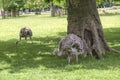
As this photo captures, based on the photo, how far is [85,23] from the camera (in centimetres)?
1500

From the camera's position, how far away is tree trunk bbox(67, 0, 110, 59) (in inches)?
581

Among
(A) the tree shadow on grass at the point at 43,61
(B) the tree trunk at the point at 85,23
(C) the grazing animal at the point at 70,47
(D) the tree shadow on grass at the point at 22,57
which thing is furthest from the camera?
(B) the tree trunk at the point at 85,23

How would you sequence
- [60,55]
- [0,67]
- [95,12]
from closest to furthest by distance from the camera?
[0,67] < [60,55] < [95,12]

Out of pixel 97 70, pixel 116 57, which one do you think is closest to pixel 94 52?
pixel 116 57

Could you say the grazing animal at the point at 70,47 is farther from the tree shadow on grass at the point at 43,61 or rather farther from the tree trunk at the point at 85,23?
the tree trunk at the point at 85,23

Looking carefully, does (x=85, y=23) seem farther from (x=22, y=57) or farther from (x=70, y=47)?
(x=22, y=57)

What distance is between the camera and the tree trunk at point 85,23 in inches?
581

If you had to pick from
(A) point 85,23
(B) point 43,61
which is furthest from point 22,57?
→ (A) point 85,23

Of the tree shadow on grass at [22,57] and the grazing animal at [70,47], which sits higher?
the grazing animal at [70,47]

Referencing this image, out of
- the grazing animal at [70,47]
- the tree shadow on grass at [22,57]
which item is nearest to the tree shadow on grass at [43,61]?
the tree shadow on grass at [22,57]

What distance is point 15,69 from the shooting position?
38.1 ft

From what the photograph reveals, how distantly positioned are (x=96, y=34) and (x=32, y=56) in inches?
106

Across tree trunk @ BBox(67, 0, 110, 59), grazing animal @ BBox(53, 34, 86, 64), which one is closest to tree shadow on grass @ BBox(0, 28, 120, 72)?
grazing animal @ BBox(53, 34, 86, 64)

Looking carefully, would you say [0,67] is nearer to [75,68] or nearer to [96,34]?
[75,68]
